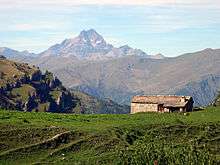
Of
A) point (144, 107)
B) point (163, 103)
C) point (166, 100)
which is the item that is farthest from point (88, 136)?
point (144, 107)

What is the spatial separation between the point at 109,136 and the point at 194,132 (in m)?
13.3

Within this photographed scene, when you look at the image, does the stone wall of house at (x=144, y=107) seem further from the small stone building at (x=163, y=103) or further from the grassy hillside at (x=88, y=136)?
the grassy hillside at (x=88, y=136)

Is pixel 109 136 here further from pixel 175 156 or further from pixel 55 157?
pixel 175 156

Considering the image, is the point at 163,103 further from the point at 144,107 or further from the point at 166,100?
the point at 144,107

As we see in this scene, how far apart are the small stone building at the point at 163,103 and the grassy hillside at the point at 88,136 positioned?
98.7 feet

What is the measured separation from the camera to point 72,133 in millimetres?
64250

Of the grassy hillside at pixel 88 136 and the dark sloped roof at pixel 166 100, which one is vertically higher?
the dark sloped roof at pixel 166 100

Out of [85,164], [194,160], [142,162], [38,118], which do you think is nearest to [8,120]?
[38,118]

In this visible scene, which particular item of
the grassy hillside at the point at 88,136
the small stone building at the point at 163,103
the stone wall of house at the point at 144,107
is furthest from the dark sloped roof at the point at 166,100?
the grassy hillside at the point at 88,136

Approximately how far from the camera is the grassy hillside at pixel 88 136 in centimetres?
5672

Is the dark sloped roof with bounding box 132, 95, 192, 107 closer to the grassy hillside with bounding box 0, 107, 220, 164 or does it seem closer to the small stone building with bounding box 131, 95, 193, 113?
the small stone building with bounding box 131, 95, 193, 113

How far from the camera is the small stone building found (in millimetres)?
108500

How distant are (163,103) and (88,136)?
50.2 m

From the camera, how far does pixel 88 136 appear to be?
63750 mm
